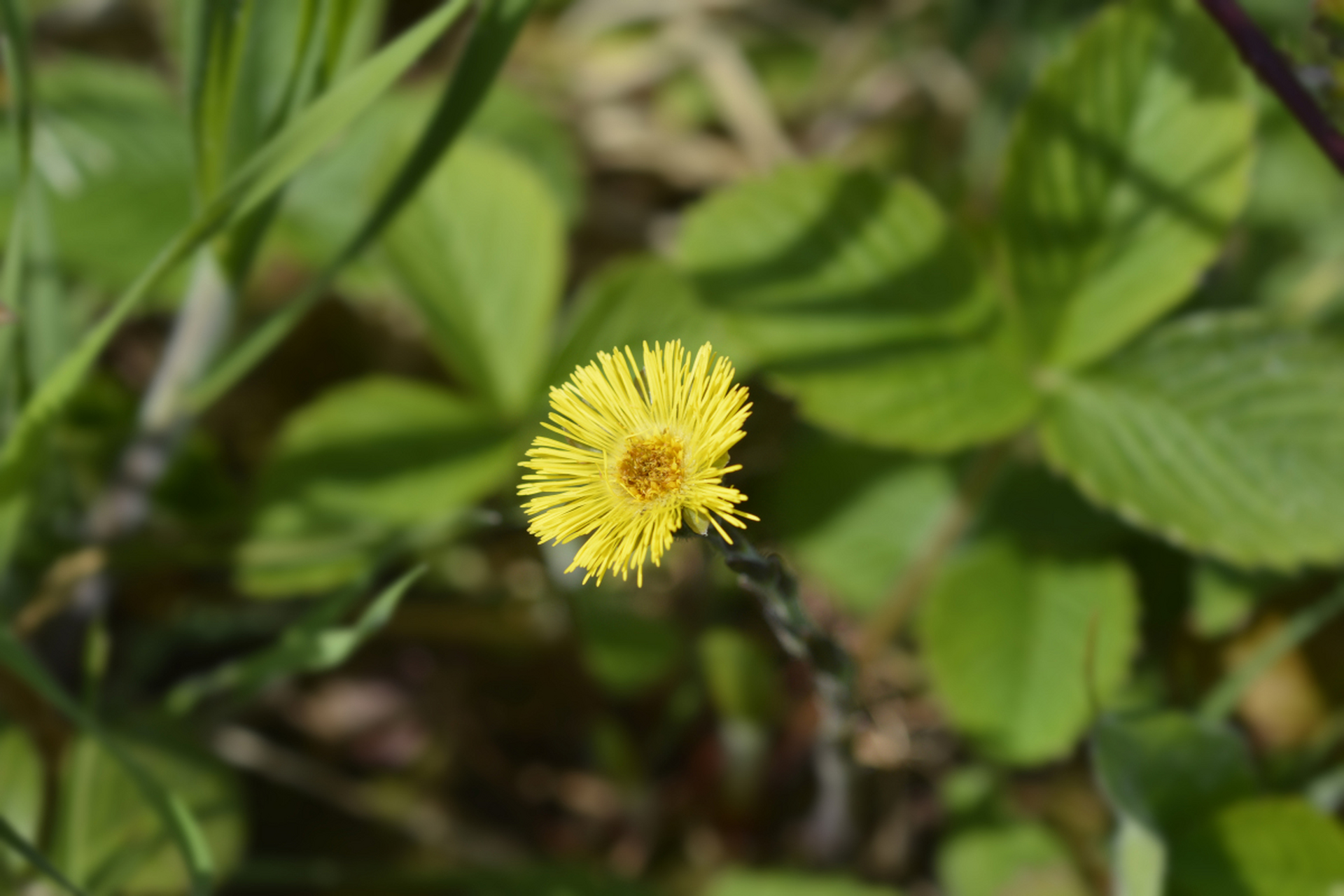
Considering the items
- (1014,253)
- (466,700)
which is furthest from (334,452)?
(1014,253)

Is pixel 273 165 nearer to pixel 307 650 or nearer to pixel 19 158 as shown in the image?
pixel 19 158

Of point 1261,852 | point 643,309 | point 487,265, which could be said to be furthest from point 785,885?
point 487,265

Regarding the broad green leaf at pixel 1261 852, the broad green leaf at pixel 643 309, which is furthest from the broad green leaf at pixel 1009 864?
the broad green leaf at pixel 643 309

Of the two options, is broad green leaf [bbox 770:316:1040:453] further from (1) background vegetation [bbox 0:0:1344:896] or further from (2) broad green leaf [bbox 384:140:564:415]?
(2) broad green leaf [bbox 384:140:564:415]

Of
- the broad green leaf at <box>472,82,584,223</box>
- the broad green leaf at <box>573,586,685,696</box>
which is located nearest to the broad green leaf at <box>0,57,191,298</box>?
the broad green leaf at <box>472,82,584,223</box>

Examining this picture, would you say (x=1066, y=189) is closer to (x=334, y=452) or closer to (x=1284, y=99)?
(x=1284, y=99)

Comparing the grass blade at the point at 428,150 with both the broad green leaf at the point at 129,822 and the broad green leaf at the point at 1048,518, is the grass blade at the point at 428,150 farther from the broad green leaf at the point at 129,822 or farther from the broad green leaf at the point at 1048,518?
the broad green leaf at the point at 1048,518
